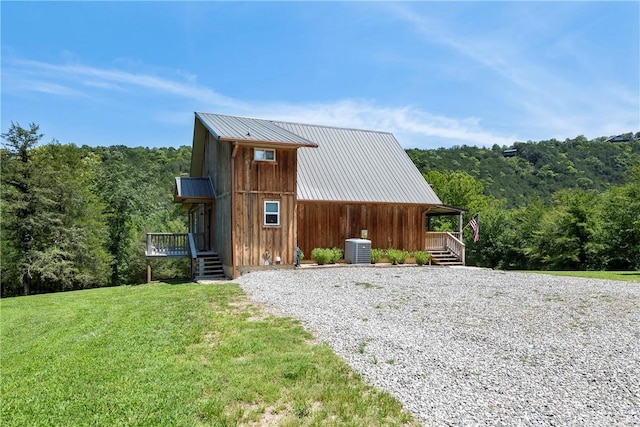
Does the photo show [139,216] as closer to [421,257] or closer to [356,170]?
[356,170]

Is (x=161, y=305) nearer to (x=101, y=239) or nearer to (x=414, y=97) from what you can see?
(x=414, y=97)

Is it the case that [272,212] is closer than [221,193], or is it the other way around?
[272,212]

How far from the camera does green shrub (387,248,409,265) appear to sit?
1898cm

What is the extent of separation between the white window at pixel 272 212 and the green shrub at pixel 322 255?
233cm

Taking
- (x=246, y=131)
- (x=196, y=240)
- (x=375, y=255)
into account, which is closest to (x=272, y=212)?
(x=246, y=131)

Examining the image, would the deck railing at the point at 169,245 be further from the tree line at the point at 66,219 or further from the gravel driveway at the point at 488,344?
the tree line at the point at 66,219

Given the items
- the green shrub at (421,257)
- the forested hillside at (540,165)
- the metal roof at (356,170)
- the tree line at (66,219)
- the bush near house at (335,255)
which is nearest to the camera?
the bush near house at (335,255)

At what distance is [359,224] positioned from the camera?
19422 mm

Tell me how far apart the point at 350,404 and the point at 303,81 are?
16.0m

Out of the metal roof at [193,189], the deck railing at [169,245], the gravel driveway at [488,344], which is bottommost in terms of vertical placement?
the gravel driveway at [488,344]

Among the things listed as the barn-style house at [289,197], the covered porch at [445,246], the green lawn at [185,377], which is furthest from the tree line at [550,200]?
the green lawn at [185,377]

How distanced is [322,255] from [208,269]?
4.89m

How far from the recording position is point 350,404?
4449mm

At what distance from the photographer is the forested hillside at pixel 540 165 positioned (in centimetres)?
5006
